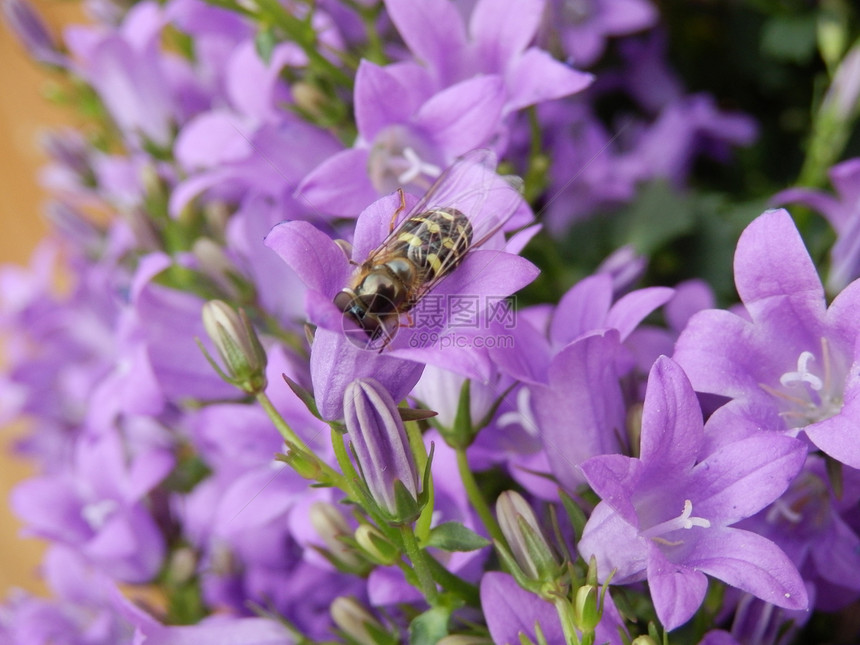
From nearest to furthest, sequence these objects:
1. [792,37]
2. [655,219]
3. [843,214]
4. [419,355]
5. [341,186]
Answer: [419,355], [341,186], [843,214], [655,219], [792,37]

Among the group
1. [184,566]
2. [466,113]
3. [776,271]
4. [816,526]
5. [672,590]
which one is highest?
[466,113]

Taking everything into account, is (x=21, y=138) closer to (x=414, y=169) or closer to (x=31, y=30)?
(x=31, y=30)

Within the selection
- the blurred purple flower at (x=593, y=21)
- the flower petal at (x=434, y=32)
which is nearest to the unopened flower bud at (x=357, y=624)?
the flower petal at (x=434, y=32)

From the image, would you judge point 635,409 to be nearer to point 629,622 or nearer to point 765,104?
point 629,622

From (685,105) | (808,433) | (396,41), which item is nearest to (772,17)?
(685,105)

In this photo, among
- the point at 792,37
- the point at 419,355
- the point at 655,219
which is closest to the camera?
the point at 419,355

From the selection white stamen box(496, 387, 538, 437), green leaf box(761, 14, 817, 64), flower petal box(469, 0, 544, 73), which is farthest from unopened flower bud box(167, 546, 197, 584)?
green leaf box(761, 14, 817, 64)

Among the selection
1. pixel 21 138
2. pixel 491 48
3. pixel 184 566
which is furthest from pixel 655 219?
pixel 21 138

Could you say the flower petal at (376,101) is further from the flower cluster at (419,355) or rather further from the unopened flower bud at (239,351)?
the unopened flower bud at (239,351)
